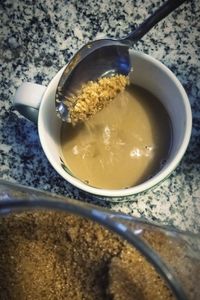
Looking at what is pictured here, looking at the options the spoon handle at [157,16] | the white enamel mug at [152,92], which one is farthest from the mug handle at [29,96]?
the spoon handle at [157,16]

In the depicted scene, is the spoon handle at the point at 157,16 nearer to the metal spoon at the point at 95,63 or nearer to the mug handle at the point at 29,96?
the metal spoon at the point at 95,63

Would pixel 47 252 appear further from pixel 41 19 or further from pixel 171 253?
pixel 41 19

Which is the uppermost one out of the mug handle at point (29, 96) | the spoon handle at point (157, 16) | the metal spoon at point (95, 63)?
the spoon handle at point (157, 16)

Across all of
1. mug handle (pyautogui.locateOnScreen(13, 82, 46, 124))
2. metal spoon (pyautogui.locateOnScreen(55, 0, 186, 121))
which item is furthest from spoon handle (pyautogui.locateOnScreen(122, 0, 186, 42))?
mug handle (pyautogui.locateOnScreen(13, 82, 46, 124))

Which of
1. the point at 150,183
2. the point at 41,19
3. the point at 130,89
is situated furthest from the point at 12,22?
the point at 150,183

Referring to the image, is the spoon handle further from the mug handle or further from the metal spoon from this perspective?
the mug handle
